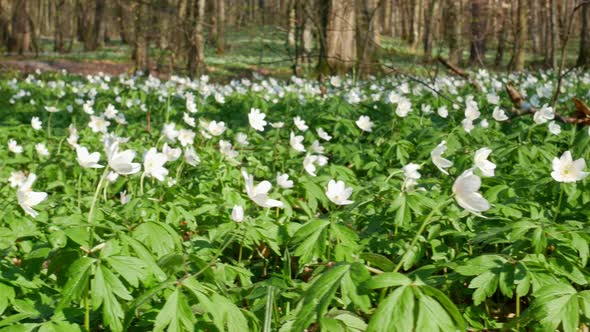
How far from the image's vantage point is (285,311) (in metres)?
2.13

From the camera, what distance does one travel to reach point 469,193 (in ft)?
6.18

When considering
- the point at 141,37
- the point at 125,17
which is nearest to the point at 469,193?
the point at 141,37

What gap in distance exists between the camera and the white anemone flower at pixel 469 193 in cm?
186

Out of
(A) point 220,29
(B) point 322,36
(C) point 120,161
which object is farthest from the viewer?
(A) point 220,29

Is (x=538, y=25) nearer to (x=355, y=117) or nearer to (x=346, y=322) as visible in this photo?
(x=355, y=117)

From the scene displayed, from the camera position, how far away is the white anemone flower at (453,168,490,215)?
1860mm

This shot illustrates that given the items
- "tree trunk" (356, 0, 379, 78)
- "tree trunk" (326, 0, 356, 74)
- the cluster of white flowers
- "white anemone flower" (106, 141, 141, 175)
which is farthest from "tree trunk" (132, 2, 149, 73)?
"white anemone flower" (106, 141, 141, 175)

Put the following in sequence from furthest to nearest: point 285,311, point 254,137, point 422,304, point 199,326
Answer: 1. point 254,137
2. point 285,311
3. point 199,326
4. point 422,304

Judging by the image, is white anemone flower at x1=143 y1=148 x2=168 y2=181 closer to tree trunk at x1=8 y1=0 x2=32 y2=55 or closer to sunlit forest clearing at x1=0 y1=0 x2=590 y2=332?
sunlit forest clearing at x1=0 y1=0 x2=590 y2=332

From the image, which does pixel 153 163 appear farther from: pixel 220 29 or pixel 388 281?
pixel 220 29

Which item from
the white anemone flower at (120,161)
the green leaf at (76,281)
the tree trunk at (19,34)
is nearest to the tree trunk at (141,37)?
the tree trunk at (19,34)

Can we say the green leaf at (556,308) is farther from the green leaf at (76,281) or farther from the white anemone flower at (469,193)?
the green leaf at (76,281)

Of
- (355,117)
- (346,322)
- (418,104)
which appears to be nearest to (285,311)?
(346,322)

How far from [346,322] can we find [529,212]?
49.1 inches
